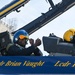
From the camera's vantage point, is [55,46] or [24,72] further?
[55,46]

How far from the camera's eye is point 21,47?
13.1 ft

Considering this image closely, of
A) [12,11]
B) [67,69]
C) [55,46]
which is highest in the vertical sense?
[12,11]

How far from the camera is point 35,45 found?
382 centimetres

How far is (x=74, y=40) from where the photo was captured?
3.75 m

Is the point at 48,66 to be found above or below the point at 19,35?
below

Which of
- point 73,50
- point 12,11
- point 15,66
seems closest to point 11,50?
point 15,66

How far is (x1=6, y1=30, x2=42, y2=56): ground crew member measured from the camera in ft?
12.4

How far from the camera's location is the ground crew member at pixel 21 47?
12.4 feet

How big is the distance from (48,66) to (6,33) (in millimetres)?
1097

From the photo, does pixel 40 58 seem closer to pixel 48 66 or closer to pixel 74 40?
pixel 48 66

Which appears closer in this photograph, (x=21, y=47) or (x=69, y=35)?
(x=69, y=35)

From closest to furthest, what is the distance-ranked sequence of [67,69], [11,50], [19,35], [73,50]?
[67,69]
[73,50]
[11,50]
[19,35]

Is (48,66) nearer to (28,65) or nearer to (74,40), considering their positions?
(28,65)

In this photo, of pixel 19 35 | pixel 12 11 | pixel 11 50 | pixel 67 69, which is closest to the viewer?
pixel 67 69
